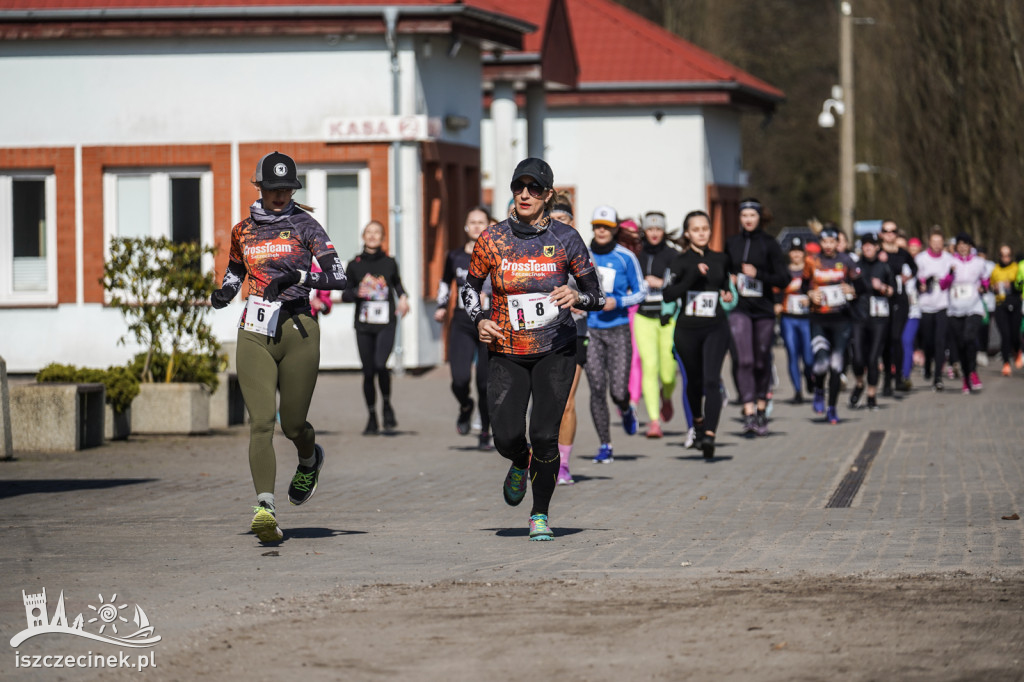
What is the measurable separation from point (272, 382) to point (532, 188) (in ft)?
5.51

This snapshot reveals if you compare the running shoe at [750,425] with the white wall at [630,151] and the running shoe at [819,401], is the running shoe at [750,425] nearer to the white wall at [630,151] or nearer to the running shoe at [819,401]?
the running shoe at [819,401]

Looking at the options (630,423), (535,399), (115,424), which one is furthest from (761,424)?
(535,399)

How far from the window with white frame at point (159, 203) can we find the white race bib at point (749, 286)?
1102 centimetres

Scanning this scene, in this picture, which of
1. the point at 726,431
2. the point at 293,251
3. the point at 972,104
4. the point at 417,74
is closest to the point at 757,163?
the point at 972,104

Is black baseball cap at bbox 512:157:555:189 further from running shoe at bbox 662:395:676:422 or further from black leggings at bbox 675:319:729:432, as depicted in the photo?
running shoe at bbox 662:395:676:422

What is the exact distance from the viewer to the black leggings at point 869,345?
64.3 feet

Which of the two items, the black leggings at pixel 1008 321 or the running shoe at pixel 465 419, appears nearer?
the running shoe at pixel 465 419

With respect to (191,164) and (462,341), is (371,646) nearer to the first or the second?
(462,341)

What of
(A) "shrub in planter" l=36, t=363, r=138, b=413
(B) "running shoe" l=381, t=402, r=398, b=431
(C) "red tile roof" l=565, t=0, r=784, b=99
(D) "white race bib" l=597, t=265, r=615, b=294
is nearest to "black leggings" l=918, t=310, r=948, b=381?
(B) "running shoe" l=381, t=402, r=398, b=431

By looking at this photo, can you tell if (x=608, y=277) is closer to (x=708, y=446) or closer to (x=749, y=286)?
(x=708, y=446)

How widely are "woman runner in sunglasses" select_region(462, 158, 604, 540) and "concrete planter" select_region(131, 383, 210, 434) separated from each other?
6.89 m

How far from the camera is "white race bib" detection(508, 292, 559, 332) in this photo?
29.8 ft

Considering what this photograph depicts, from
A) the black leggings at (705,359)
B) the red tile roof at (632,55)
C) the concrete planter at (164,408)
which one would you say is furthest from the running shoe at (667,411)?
the red tile roof at (632,55)

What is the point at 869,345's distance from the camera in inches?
787
